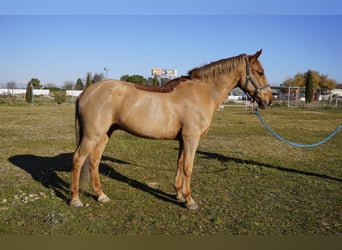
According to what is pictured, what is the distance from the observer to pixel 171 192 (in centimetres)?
530

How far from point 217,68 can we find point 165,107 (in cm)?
114

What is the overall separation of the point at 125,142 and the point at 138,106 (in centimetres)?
604

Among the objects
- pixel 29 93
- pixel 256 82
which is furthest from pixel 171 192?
pixel 29 93

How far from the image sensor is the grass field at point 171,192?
12.6ft

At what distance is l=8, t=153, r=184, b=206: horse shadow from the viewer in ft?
16.7

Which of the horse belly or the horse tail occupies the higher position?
the horse belly

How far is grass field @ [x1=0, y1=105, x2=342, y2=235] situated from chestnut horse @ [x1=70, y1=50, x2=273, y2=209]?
46 cm

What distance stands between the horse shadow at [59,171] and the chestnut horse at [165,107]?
576 mm

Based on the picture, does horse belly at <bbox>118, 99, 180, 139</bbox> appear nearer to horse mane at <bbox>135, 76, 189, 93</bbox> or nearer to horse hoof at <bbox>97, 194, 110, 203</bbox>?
horse mane at <bbox>135, 76, 189, 93</bbox>

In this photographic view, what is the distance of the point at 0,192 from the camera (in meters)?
4.89

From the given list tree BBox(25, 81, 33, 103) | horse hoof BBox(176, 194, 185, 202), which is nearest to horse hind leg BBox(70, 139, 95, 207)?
horse hoof BBox(176, 194, 185, 202)

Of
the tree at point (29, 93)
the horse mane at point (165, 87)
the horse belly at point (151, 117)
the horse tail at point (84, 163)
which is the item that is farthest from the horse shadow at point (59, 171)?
the tree at point (29, 93)

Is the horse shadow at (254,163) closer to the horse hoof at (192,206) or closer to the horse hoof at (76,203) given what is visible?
the horse hoof at (192,206)

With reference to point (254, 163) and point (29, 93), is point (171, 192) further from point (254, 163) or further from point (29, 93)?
point (29, 93)
